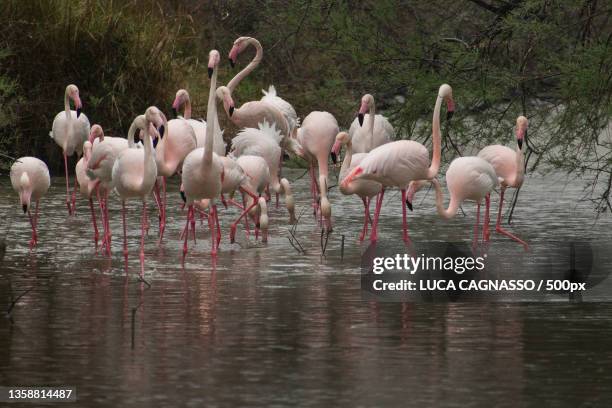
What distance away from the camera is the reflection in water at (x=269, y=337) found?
262 inches

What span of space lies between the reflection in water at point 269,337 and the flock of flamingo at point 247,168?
1.68 ft

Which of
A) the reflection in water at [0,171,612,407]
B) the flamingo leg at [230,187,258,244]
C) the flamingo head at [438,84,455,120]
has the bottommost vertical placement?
the reflection in water at [0,171,612,407]

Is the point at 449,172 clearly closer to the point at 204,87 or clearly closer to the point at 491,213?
the point at 491,213

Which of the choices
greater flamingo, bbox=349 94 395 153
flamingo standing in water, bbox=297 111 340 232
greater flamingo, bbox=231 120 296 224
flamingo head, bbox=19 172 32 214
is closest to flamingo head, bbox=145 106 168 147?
flamingo head, bbox=19 172 32 214

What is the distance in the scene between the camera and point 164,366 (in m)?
7.16

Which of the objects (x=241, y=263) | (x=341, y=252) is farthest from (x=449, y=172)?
(x=241, y=263)

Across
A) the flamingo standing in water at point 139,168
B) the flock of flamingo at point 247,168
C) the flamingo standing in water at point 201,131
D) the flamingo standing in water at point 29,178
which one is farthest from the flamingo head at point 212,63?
the flamingo standing in water at point 29,178

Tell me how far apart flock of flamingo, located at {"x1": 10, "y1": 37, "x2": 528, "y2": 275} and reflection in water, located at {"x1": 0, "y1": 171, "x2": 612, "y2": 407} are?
51cm

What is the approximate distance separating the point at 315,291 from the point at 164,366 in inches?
Result: 101

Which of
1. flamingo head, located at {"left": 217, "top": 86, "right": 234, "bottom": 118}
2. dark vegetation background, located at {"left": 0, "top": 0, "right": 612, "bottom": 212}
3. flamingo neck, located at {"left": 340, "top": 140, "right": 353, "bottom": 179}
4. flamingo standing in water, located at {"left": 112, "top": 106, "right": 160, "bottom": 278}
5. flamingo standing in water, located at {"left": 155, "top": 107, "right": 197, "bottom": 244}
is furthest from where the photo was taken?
flamingo head, located at {"left": 217, "top": 86, "right": 234, "bottom": 118}

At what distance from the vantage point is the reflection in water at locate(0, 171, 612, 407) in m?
6.66

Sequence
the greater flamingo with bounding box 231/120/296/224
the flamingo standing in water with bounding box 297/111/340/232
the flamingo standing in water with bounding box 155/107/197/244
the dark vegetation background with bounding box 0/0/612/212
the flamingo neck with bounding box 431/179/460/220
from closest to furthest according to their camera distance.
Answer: the flamingo neck with bounding box 431/179/460/220 < the flamingo standing in water with bounding box 155/107/197/244 < the dark vegetation background with bounding box 0/0/612/212 < the greater flamingo with bounding box 231/120/296/224 < the flamingo standing in water with bounding box 297/111/340/232

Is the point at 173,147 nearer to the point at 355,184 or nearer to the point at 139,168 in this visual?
the point at 139,168

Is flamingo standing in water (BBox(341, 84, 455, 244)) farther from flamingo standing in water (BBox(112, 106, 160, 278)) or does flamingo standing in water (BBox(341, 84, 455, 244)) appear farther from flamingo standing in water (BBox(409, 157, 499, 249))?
flamingo standing in water (BBox(112, 106, 160, 278))
